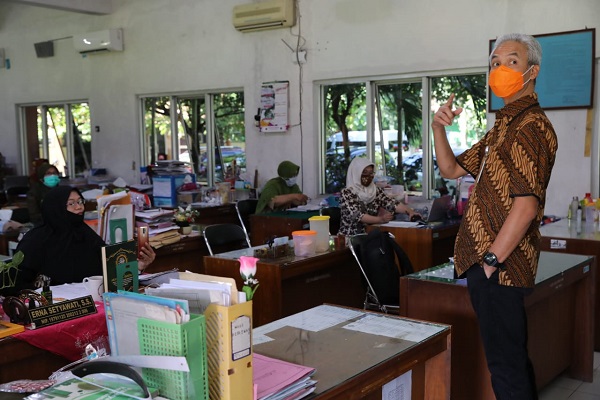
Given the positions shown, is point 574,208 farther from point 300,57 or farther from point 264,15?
point 264,15

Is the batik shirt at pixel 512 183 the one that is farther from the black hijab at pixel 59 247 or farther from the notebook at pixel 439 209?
the notebook at pixel 439 209

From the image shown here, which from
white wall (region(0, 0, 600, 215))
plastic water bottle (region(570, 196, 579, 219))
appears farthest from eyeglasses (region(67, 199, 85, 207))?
white wall (region(0, 0, 600, 215))

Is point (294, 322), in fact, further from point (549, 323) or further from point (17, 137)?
point (17, 137)

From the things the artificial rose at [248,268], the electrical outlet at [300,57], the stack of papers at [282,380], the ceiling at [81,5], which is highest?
the ceiling at [81,5]

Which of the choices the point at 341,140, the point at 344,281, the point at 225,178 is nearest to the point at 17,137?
the point at 225,178

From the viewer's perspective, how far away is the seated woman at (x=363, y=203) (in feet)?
18.9

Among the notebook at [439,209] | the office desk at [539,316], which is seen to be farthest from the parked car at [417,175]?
the office desk at [539,316]

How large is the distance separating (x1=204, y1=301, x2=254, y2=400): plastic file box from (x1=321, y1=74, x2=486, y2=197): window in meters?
5.11

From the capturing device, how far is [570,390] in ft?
12.6

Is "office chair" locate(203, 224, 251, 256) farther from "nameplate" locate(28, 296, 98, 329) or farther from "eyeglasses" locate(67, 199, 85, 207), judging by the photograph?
"nameplate" locate(28, 296, 98, 329)

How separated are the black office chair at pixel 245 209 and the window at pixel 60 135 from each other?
3.65 m

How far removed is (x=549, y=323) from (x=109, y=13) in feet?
23.9

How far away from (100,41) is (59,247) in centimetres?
588

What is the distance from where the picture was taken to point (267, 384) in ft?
5.91
